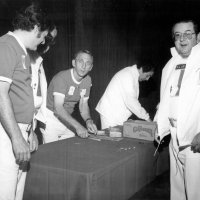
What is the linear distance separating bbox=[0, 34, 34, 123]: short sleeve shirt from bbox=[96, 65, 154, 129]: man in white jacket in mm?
1689

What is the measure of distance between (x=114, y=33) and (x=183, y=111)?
325 cm

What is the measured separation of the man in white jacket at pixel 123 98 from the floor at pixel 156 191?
2.34ft

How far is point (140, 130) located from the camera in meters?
2.60

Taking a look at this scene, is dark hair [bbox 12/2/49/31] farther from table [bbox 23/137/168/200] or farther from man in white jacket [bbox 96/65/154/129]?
man in white jacket [bbox 96/65/154/129]

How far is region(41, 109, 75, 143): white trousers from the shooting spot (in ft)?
9.29

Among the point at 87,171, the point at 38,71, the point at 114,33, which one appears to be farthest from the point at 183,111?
the point at 114,33

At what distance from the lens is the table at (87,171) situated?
1.65m

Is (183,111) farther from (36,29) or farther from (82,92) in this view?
(82,92)

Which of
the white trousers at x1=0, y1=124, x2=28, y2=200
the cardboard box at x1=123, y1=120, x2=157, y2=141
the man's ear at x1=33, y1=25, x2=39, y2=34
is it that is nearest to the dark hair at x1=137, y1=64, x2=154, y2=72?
the cardboard box at x1=123, y1=120, x2=157, y2=141

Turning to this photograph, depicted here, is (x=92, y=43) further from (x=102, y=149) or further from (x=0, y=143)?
(x=0, y=143)

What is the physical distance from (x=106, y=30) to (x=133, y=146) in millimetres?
2904

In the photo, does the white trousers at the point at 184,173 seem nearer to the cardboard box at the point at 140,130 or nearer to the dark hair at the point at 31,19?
the cardboard box at the point at 140,130

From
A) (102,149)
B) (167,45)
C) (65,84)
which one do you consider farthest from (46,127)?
(167,45)

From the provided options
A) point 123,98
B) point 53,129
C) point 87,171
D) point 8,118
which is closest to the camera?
point 8,118
